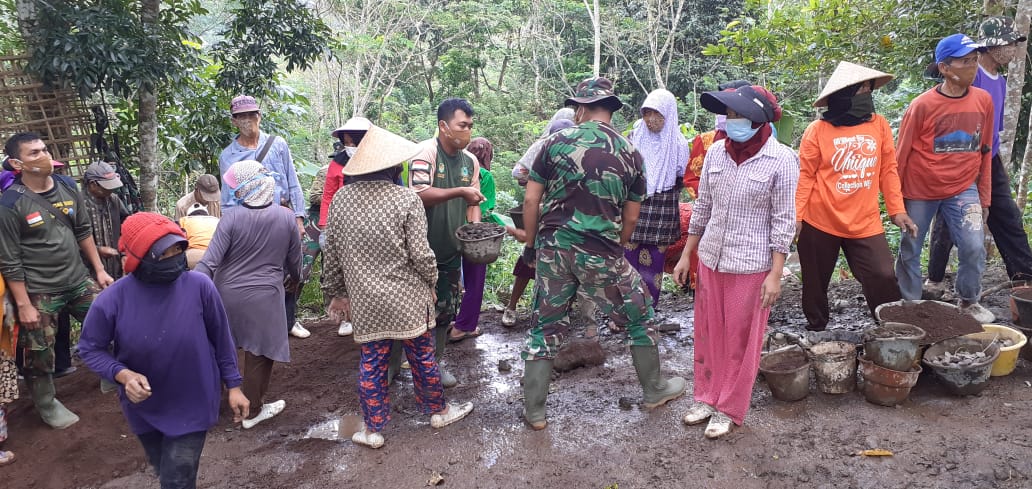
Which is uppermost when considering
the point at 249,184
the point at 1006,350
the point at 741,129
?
the point at 741,129

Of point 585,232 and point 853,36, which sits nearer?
point 585,232

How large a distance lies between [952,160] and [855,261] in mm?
994

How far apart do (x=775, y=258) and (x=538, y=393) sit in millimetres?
1562

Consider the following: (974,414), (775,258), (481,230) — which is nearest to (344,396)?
(481,230)

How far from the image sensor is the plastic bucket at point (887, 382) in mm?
3604

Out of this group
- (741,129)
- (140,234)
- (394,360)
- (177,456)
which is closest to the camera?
(140,234)

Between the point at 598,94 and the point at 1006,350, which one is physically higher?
the point at 598,94

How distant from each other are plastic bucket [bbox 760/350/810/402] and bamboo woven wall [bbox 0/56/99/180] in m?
6.05

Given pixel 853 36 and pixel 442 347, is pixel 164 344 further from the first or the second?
pixel 853 36

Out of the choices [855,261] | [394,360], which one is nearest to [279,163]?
[394,360]

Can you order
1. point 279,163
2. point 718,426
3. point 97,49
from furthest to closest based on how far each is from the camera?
1. point 279,163
2. point 97,49
3. point 718,426

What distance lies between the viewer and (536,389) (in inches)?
150

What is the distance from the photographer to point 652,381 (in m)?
3.93

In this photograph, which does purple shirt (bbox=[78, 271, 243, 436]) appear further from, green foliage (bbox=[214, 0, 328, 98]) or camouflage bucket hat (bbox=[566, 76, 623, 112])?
green foliage (bbox=[214, 0, 328, 98])
